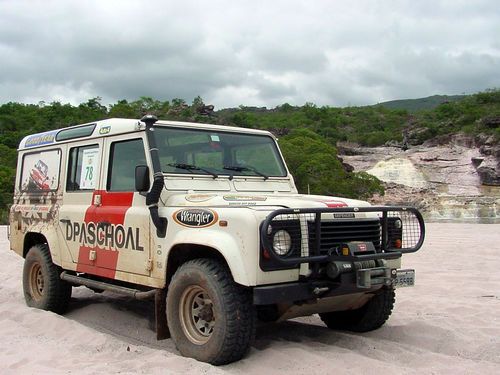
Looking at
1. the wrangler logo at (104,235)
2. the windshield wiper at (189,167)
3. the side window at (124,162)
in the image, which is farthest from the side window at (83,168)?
the windshield wiper at (189,167)

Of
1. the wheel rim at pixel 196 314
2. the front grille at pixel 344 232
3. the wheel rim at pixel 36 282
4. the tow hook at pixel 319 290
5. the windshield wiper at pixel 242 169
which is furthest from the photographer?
the wheel rim at pixel 36 282

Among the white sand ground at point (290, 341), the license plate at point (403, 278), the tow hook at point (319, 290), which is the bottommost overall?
the white sand ground at point (290, 341)

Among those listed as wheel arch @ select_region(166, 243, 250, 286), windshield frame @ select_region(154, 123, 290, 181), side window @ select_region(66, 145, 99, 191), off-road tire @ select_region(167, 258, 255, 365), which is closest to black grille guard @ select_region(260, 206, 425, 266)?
wheel arch @ select_region(166, 243, 250, 286)

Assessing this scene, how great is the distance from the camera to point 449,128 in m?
52.2

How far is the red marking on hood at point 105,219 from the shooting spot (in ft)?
18.6

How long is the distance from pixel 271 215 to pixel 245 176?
1807mm

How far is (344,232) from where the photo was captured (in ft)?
15.7

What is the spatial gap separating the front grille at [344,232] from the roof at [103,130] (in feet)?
6.31

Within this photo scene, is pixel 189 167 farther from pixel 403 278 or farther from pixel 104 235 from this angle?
pixel 403 278

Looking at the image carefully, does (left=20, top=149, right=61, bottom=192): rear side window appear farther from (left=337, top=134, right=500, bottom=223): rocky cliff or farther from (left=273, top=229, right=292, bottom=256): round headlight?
(left=337, top=134, right=500, bottom=223): rocky cliff

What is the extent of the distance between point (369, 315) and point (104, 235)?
9.00ft

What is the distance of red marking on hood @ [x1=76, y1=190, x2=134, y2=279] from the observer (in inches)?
223

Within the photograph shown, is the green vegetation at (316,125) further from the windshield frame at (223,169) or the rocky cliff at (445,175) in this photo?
the windshield frame at (223,169)

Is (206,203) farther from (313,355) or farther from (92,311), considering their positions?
(92,311)
